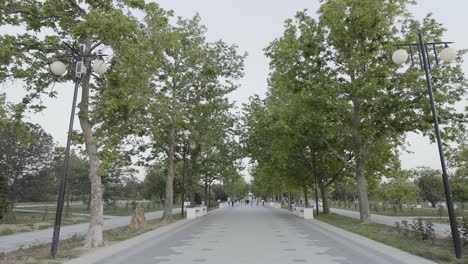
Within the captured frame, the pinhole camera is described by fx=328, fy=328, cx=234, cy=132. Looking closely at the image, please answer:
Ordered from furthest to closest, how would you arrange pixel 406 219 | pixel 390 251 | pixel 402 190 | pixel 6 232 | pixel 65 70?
pixel 402 190 < pixel 406 219 < pixel 6 232 < pixel 65 70 < pixel 390 251

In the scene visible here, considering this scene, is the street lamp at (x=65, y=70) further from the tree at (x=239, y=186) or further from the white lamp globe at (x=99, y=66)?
the tree at (x=239, y=186)

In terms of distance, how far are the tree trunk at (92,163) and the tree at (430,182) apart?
5248 cm

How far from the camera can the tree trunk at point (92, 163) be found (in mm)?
11250

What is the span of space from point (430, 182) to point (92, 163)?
180ft

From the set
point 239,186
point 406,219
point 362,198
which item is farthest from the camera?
point 239,186

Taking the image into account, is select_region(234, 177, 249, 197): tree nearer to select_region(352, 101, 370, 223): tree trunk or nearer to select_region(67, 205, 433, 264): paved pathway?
select_region(352, 101, 370, 223): tree trunk

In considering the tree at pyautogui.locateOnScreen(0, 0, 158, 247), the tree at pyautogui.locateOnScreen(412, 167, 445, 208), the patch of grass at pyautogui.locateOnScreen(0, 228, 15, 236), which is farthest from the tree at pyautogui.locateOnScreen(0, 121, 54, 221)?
the tree at pyautogui.locateOnScreen(412, 167, 445, 208)

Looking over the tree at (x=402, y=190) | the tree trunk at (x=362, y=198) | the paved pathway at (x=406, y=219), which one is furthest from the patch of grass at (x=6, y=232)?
the tree at (x=402, y=190)

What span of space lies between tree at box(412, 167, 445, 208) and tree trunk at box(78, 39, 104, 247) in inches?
2066

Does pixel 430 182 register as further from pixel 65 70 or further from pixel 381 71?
pixel 65 70

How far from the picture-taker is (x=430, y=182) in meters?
52.3

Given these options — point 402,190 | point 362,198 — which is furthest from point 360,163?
point 402,190

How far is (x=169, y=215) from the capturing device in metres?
22.6

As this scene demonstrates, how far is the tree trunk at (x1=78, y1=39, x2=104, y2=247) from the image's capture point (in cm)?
1125
